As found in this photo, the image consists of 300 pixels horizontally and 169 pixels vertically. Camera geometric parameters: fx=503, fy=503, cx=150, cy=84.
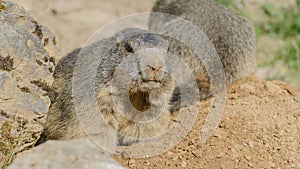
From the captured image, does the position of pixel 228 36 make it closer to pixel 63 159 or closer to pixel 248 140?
pixel 248 140

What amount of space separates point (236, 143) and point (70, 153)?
1907 millimetres

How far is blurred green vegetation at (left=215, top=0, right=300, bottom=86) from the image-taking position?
7.19 metres

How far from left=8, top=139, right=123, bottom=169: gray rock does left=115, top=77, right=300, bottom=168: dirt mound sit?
1.39m

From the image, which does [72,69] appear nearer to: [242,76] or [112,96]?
[112,96]

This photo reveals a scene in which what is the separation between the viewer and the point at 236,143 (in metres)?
4.16

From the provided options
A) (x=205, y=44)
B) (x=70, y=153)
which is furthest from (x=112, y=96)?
(x=205, y=44)

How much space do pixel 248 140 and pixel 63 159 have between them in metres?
2.04

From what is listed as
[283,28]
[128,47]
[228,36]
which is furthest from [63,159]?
[283,28]

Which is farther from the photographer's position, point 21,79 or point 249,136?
point 249,136

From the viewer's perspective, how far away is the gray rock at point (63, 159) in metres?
2.54

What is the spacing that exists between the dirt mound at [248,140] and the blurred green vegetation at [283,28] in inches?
91.2

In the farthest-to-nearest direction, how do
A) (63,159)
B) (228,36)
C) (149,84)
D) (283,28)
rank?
1. (283,28)
2. (228,36)
3. (149,84)
4. (63,159)

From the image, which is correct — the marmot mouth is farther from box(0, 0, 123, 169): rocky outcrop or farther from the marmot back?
the marmot back

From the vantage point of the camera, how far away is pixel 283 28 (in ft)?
25.6
